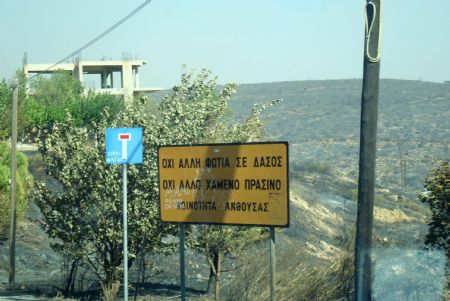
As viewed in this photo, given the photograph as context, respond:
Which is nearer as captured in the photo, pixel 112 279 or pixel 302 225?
pixel 112 279

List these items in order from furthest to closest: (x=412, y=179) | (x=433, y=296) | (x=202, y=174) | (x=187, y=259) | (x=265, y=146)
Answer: (x=412, y=179) < (x=187, y=259) < (x=433, y=296) < (x=202, y=174) < (x=265, y=146)

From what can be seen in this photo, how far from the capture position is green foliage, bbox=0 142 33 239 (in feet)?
106

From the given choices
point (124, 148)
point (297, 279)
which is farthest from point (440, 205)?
point (124, 148)

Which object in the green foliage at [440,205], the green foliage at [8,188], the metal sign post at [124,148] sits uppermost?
the metal sign post at [124,148]

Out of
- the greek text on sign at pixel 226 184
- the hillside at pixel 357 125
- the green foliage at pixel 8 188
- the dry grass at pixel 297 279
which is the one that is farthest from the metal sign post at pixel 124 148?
the hillside at pixel 357 125

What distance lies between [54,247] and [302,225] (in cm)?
2532

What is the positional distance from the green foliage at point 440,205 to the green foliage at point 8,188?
21539 millimetres

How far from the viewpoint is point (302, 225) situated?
134ft

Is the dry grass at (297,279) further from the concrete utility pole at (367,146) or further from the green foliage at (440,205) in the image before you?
the concrete utility pole at (367,146)

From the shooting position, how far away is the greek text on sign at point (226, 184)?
29.0 feet

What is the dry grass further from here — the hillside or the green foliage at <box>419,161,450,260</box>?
the hillside

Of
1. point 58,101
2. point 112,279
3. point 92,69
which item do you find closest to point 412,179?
point 112,279

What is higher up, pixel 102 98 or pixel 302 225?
pixel 102 98

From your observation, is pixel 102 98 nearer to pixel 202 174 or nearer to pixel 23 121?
pixel 23 121
